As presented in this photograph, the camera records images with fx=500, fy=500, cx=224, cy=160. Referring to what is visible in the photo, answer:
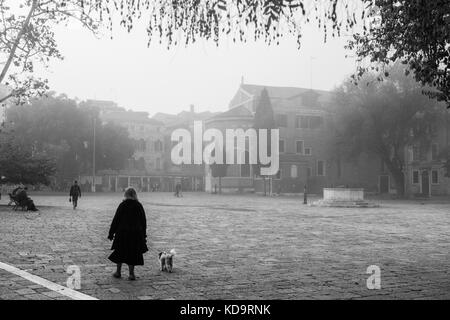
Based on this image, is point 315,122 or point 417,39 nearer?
point 417,39

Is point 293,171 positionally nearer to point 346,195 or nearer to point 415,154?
point 415,154

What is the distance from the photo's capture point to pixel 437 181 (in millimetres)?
56406

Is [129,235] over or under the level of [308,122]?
under

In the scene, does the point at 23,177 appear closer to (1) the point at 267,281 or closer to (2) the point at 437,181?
(1) the point at 267,281

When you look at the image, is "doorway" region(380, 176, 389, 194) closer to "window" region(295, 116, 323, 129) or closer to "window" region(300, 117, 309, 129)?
"window" region(295, 116, 323, 129)

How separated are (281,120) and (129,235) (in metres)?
55.1

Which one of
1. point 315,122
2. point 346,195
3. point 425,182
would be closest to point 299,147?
point 315,122

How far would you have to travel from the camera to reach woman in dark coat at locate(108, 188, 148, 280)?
772cm

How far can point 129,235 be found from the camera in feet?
25.8

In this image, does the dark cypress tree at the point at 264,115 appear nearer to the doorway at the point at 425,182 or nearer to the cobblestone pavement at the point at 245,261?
the doorway at the point at 425,182

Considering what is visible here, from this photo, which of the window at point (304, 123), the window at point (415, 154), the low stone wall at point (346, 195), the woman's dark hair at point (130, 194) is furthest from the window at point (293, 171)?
the woman's dark hair at point (130, 194)

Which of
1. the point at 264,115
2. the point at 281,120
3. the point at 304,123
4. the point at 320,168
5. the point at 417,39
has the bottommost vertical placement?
the point at 320,168

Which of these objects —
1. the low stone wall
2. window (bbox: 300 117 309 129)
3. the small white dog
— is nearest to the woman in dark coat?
the small white dog
